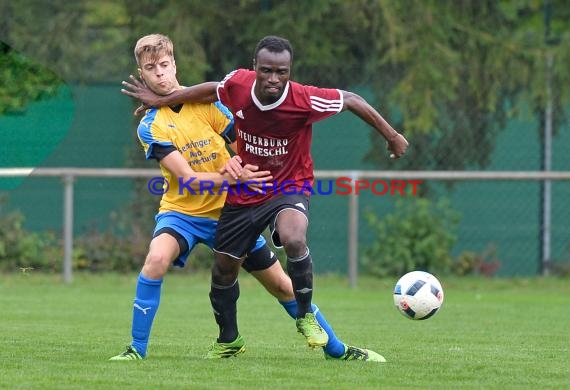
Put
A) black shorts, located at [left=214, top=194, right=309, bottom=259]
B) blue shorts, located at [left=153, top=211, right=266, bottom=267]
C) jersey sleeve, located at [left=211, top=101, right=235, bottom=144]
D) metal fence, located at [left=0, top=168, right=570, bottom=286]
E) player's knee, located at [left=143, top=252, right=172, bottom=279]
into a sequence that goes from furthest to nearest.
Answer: metal fence, located at [left=0, top=168, right=570, bottom=286], jersey sleeve, located at [left=211, top=101, right=235, bottom=144], blue shorts, located at [left=153, top=211, right=266, bottom=267], player's knee, located at [left=143, top=252, right=172, bottom=279], black shorts, located at [left=214, top=194, right=309, bottom=259]

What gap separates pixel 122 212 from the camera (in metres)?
14.2

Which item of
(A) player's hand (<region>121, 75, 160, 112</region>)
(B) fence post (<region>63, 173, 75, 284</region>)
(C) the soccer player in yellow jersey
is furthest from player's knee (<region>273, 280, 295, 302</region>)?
(B) fence post (<region>63, 173, 75, 284</region>)

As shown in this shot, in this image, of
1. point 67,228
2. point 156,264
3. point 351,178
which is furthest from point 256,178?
point 67,228

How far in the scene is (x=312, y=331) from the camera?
6227 mm

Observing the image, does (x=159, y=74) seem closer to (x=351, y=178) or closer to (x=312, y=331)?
(x=312, y=331)

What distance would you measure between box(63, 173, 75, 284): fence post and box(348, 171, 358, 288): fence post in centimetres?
308

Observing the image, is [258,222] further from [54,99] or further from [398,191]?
[398,191]

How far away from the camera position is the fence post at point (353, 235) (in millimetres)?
12930

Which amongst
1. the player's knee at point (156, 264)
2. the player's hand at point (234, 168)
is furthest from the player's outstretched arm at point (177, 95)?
the player's knee at point (156, 264)

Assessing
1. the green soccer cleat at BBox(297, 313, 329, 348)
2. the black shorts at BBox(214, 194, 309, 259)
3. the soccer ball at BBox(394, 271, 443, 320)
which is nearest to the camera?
the green soccer cleat at BBox(297, 313, 329, 348)

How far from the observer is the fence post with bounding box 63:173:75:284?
42.5 feet

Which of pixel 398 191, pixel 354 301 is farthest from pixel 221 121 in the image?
pixel 398 191

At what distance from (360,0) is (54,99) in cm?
426

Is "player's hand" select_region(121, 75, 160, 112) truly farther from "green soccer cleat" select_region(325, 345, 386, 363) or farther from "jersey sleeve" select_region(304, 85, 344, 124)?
"green soccer cleat" select_region(325, 345, 386, 363)
